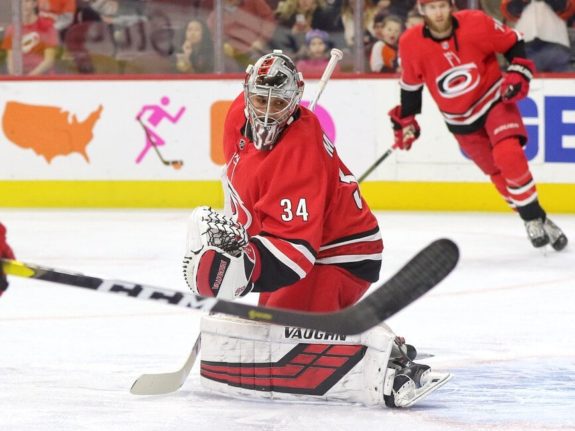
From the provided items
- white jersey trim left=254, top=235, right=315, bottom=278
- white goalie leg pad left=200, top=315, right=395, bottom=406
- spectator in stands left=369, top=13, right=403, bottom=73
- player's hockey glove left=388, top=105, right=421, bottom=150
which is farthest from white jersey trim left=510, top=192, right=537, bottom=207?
white jersey trim left=254, top=235, right=315, bottom=278

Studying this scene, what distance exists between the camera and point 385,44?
21.4ft

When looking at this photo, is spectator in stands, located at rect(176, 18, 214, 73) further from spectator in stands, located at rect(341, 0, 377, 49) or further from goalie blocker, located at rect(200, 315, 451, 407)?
goalie blocker, located at rect(200, 315, 451, 407)

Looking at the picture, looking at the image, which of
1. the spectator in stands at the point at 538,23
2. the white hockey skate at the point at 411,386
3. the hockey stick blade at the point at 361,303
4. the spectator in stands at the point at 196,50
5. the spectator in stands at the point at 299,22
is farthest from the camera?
the spectator in stands at the point at 196,50

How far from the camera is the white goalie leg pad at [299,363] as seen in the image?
8.39 ft

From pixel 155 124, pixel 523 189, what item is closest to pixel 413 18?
pixel 155 124

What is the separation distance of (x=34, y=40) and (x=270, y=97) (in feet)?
14.6

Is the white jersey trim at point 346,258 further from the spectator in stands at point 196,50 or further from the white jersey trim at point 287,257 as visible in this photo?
the spectator in stands at point 196,50

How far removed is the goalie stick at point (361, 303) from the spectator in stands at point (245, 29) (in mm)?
4428

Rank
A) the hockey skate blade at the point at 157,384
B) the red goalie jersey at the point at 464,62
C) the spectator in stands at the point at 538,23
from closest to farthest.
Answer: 1. the hockey skate blade at the point at 157,384
2. the red goalie jersey at the point at 464,62
3. the spectator in stands at the point at 538,23

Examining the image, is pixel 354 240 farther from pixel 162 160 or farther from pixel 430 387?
pixel 162 160

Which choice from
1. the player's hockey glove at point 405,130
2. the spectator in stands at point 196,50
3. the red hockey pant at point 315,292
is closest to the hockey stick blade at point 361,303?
the red hockey pant at point 315,292

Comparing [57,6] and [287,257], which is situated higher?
[287,257]

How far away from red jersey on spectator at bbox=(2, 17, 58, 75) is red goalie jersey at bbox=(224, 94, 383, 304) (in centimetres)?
416

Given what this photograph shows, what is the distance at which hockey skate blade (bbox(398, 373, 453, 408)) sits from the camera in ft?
8.34
